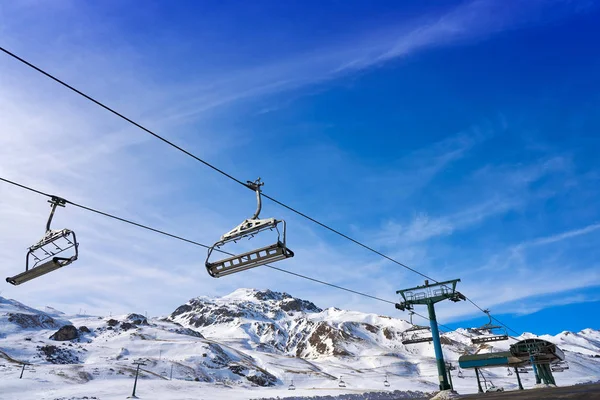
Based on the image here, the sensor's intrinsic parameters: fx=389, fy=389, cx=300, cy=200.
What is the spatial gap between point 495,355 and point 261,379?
4283 inches

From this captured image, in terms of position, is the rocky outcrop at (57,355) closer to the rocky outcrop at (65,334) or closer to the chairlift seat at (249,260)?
the rocky outcrop at (65,334)

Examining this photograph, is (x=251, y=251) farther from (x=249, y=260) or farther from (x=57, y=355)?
(x=57, y=355)

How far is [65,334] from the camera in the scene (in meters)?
180

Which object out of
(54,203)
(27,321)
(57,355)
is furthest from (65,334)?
(54,203)

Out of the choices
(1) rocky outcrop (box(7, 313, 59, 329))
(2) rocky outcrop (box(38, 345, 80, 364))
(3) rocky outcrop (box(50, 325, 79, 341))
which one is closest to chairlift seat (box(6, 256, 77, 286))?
(2) rocky outcrop (box(38, 345, 80, 364))

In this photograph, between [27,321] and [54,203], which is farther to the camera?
[27,321]

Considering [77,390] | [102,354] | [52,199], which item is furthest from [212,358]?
[52,199]

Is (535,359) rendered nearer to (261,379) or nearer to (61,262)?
(61,262)

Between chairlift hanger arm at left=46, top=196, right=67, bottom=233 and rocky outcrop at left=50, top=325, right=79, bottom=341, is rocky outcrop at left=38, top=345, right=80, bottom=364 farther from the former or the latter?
chairlift hanger arm at left=46, top=196, right=67, bottom=233

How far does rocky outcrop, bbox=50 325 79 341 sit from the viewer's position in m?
176

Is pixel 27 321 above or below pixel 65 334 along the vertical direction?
above

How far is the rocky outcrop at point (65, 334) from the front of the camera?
17638 cm

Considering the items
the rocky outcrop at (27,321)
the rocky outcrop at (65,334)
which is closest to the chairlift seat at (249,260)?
the rocky outcrop at (65,334)

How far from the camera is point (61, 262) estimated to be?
1343 cm
